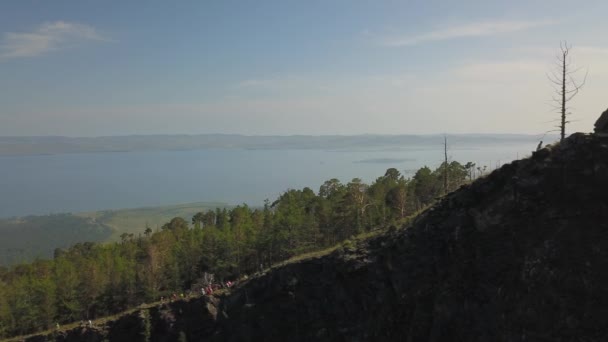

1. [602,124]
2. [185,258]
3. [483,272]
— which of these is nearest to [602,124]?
[602,124]

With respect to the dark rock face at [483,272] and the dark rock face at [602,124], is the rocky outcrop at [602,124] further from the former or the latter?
the dark rock face at [483,272]

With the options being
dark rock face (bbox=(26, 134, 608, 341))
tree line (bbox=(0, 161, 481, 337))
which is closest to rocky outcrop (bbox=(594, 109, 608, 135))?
dark rock face (bbox=(26, 134, 608, 341))

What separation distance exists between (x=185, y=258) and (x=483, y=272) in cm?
4662

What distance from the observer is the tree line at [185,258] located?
46.1 metres

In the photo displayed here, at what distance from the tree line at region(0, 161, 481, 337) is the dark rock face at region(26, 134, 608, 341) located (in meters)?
25.9

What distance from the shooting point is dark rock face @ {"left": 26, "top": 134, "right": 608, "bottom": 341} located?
14.1 m

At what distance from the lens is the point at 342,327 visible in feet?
68.0

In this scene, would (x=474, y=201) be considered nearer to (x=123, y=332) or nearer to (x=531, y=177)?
(x=531, y=177)

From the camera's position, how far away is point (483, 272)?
16.2m

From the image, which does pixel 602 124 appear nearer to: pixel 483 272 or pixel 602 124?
pixel 602 124

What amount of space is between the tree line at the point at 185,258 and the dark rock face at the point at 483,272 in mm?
25931

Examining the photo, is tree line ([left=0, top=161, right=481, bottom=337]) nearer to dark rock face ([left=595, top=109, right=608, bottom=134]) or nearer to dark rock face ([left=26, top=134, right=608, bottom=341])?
dark rock face ([left=26, top=134, right=608, bottom=341])

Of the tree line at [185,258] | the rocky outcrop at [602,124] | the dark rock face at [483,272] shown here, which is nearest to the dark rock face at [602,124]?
the rocky outcrop at [602,124]

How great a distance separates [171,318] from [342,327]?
1237 cm
